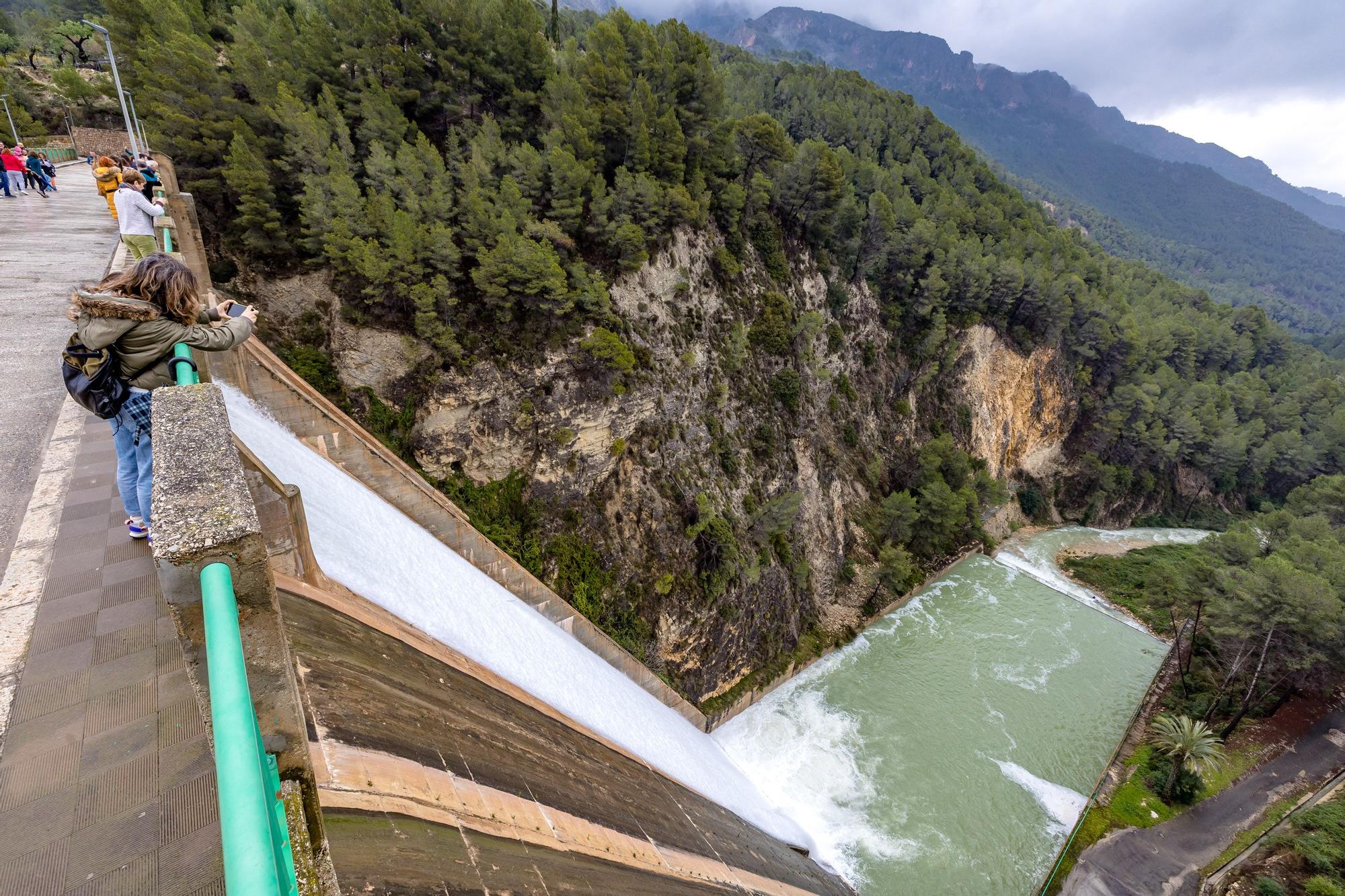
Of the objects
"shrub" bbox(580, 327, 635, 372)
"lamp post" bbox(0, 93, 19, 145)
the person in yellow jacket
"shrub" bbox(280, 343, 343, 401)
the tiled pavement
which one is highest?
"lamp post" bbox(0, 93, 19, 145)

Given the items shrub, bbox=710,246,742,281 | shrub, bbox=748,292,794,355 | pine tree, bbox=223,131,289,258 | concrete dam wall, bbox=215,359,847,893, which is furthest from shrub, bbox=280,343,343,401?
shrub, bbox=748,292,794,355

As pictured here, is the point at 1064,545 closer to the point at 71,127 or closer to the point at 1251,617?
the point at 1251,617

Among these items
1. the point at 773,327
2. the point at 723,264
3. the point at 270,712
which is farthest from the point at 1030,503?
the point at 270,712

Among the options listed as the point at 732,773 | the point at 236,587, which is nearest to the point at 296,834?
the point at 236,587

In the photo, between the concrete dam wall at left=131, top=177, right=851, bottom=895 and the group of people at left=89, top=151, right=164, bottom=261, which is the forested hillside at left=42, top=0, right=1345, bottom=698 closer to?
the concrete dam wall at left=131, top=177, right=851, bottom=895

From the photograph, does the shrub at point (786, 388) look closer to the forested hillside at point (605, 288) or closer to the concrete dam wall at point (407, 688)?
the forested hillside at point (605, 288)
